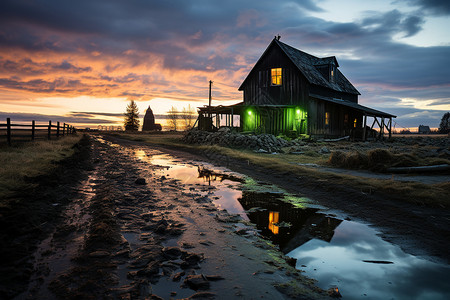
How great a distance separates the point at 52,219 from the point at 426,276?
5.50m

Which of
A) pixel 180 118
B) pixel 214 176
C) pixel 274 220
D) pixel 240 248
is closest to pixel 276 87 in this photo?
pixel 214 176

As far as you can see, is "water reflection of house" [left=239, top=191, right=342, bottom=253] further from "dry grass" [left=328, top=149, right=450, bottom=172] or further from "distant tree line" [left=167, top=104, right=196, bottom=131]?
"distant tree line" [left=167, top=104, right=196, bottom=131]

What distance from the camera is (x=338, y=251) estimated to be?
3.47 m

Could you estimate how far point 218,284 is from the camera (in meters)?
2.53

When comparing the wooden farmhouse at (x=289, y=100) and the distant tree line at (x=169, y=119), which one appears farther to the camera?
the distant tree line at (x=169, y=119)

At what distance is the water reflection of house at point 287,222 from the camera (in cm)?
383

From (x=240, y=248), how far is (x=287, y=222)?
144 centimetres

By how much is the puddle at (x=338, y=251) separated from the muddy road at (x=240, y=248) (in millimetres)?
15

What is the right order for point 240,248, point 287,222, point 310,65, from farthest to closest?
point 310,65, point 287,222, point 240,248

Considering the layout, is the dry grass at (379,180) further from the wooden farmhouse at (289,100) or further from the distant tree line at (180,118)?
the distant tree line at (180,118)

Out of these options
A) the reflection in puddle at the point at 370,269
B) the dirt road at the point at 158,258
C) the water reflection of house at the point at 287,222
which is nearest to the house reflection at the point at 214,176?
the water reflection of house at the point at 287,222

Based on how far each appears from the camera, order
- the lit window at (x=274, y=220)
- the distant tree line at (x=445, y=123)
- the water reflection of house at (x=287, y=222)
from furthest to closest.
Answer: the distant tree line at (x=445, y=123) → the lit window at (x=274, y=220) → the water reflection of house at (x=287, y=222)

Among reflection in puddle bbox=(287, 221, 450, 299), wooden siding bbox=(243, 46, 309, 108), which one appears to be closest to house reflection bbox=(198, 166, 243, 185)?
reflection in puddle bbox=(287, 221, 450, 299)

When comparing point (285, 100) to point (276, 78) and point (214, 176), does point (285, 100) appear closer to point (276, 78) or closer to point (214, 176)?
point (276, 78)
